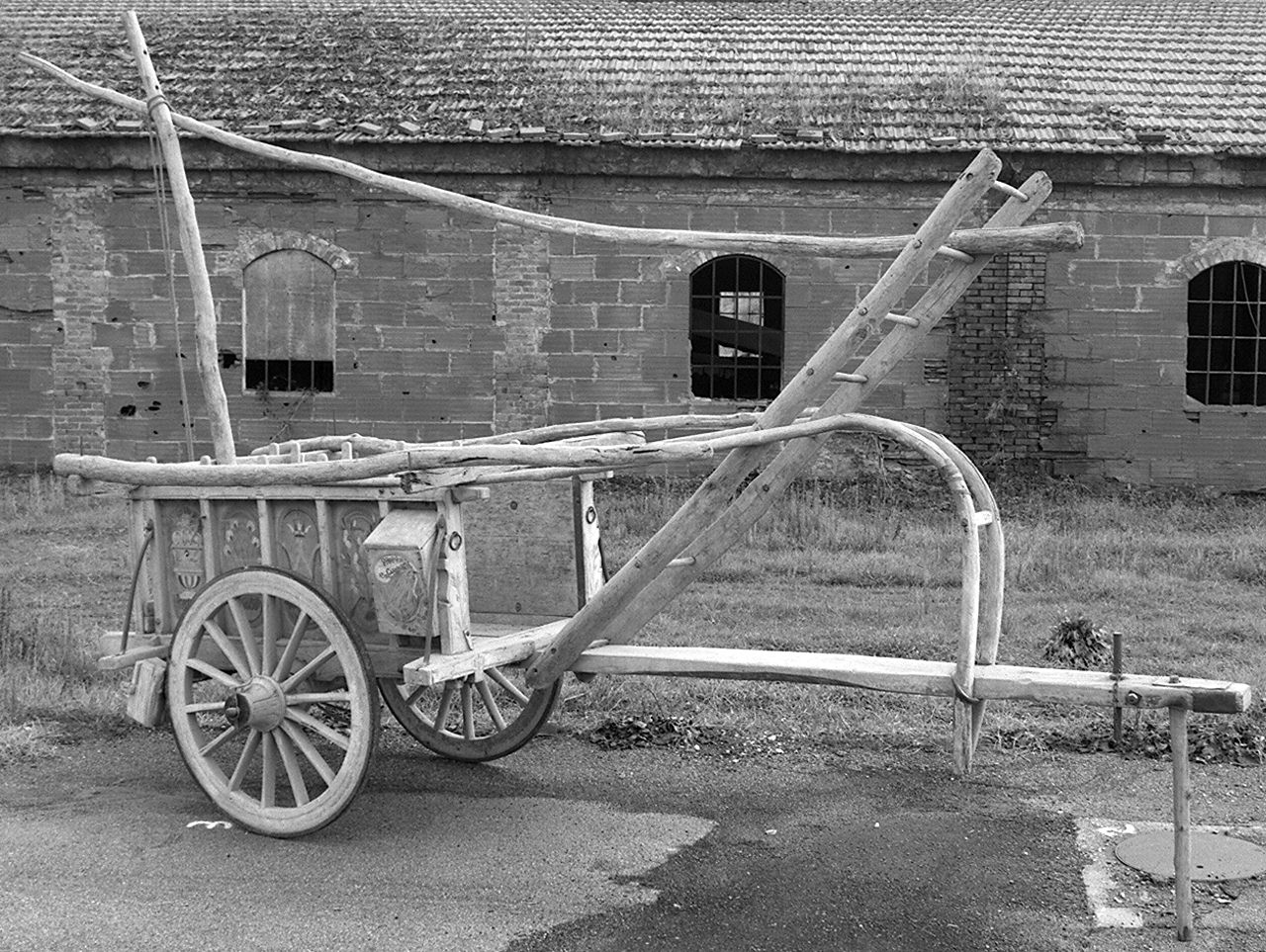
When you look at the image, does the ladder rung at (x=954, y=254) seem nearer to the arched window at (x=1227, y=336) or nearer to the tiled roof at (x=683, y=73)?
the tiled roof at (x=683, y=73)

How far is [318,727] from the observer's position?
4324mm

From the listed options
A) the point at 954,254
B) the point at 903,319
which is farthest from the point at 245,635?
the point at 954,254

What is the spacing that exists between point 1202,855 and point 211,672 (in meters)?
3.09

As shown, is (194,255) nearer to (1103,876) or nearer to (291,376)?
(1103,876)

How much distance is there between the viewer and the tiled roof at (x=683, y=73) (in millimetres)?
13828

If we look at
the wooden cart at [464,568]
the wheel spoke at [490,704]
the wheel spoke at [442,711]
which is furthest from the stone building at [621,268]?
the wooden cart at [464,568]

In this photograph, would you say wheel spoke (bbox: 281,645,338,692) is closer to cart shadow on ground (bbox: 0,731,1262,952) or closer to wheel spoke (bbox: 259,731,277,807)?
wheel spoke (bbox: 259,731,277,807)

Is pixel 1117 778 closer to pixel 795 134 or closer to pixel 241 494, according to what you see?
pixel 241 494

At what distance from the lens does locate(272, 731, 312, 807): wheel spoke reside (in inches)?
173

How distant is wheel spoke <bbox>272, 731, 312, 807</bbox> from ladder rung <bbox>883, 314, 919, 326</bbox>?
2.24 metres

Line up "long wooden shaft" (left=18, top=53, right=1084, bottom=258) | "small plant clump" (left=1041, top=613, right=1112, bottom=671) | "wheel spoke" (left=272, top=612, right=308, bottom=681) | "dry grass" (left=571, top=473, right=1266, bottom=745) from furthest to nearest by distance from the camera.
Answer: "small plant clump" (left=1041, top=613, right=1112, bottom=671), "dry grass" (left=571, top=473, right=1266, bottom=745), "wheel spoke" (left=272, top=612, right=308, bottom=681), "long wooden shaft" (left=18, top=53, right=1084, bottom=258)

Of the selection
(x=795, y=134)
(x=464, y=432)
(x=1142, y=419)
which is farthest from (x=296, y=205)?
(x=1142, y=419)

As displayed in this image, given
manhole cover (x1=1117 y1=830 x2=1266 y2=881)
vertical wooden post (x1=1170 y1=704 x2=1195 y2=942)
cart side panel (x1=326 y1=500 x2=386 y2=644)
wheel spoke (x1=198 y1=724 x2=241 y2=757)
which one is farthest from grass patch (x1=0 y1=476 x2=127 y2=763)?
vertical wooden post (x1=1170 y1=704 x2=1195 y2=942)

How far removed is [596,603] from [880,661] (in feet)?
2.84
